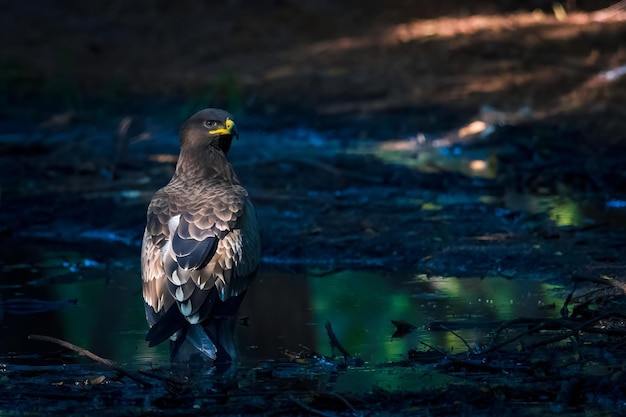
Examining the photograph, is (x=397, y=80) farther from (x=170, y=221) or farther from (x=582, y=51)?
(x=170, y=221)

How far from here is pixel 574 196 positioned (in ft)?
35.5

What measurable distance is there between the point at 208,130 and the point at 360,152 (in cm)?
564

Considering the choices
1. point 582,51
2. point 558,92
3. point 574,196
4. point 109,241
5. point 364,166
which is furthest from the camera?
point 582,51

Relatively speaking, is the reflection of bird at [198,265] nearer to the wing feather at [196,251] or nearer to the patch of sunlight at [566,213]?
the wing feather at [196,251]

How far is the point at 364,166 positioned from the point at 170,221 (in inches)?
218

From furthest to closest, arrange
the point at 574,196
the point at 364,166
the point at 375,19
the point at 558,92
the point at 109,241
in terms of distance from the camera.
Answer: the point at 375,19 < the point at 558,92 < the point at 364,166 < the point at 574,196 < the point at 109,241

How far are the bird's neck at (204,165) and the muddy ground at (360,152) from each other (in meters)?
1.58

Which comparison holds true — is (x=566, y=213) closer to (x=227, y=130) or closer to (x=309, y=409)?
(x=227, y=130)

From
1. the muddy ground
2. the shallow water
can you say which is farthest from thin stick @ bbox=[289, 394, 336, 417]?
the shallow water

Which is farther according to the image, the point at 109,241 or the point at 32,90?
the point at 32,90

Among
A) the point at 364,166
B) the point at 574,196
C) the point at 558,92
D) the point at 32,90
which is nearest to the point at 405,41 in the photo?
the point at 558,92

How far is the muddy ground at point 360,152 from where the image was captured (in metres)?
5.84

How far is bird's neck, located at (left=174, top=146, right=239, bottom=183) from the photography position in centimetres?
746

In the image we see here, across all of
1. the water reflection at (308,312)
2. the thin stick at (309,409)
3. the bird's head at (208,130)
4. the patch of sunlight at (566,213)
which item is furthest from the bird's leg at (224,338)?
the patch of sunlight at (566,213)
